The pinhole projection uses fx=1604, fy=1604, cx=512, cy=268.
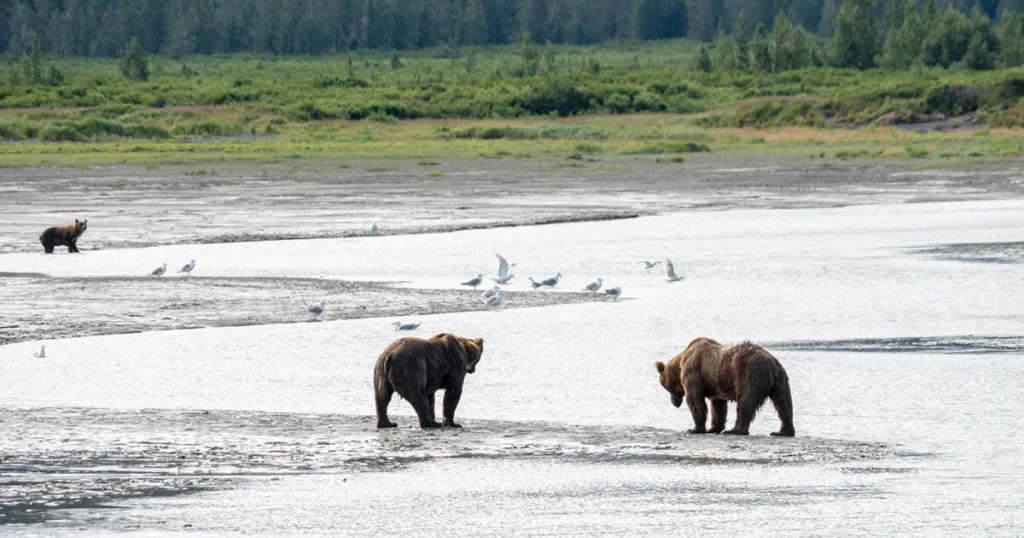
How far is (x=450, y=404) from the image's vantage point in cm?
1009

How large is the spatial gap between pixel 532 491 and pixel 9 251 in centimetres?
1713

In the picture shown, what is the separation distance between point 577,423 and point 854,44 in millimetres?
100842

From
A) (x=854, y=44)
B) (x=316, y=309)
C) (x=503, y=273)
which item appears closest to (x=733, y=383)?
(x=316, y=309)

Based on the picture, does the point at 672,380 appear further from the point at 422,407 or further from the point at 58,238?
the point at 58,238

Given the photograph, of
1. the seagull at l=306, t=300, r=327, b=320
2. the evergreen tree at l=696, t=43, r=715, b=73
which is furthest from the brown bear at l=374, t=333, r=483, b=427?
the evergreen tree at l=696, t=43, r=715, b=73

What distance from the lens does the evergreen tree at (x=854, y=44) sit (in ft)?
352

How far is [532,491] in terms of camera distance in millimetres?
8188

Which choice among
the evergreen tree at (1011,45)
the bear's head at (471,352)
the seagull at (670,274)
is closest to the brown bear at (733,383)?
the bear's head at (471,352)

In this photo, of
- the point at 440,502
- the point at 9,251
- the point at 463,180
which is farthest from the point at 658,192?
the point at 440,502

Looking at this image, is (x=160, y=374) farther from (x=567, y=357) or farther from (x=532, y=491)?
(x=532, y=491)

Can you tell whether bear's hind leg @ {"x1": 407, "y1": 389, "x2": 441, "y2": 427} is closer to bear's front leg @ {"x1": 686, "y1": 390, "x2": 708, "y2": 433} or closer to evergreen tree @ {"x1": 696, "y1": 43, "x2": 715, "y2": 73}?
bear's front leg @ {"x1": 686, "y1": 390, "x2": 708, "y2": 433}

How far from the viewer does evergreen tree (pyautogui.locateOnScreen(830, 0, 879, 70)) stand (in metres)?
107

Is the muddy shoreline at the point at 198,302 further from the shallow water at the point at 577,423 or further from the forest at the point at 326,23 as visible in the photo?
the forest at the point at 326,23

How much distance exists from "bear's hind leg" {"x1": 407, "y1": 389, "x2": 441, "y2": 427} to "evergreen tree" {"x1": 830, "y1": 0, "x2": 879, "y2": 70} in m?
101
